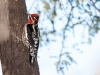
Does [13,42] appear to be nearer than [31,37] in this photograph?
Yes

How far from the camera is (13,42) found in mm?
2326

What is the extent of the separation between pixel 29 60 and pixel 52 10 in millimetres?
1372

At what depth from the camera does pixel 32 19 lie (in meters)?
2.78

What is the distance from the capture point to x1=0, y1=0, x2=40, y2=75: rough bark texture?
2264 millimetres

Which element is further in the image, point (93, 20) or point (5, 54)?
point (93, 20)

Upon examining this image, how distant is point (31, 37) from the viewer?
271 cm

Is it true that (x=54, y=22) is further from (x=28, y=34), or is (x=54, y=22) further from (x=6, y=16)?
(x=6, y=16)

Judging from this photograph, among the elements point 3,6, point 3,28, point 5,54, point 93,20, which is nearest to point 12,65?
point 5,54

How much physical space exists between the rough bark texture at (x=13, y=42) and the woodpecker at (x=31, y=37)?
0.15 ft

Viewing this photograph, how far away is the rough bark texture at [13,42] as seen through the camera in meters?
2.26

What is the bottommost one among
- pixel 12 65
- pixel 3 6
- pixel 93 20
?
pixel 12 65

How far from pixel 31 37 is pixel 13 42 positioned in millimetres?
403

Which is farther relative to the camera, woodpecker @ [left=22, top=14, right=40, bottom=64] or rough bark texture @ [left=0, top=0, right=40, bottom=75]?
woodpecker @ [left=22, top=14, right=40, bottom=64]

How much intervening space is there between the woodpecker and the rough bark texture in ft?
0.15
